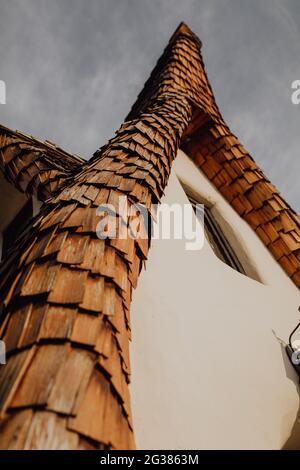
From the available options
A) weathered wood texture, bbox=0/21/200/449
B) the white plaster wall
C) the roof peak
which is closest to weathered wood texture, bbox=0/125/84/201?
weathered wood texture, bbox=0/21/200/449

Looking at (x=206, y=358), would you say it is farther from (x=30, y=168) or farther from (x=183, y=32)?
(x=183, y=32)

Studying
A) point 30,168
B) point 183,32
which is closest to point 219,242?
point 30,168

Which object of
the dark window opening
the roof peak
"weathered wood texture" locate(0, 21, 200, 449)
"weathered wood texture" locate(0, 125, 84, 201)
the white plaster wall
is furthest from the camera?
the roof peak

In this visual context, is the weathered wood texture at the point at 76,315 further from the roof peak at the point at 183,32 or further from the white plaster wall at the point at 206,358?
the roof peak at the point at 183,32

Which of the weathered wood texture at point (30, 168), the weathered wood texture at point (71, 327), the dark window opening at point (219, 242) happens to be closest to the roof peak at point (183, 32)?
the dark window opening at point (219, 242)

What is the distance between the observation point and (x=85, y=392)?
0.74m

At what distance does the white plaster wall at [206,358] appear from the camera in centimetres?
146

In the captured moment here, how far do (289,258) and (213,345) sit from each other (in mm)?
2286

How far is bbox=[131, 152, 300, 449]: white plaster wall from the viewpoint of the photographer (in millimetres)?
1460

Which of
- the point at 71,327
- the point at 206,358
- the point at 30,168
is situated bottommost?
the point at 206,358

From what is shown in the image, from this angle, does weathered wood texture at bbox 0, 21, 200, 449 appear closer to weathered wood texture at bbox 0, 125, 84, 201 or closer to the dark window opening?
weathered wood texture at bbox 0, 125, 84, 201

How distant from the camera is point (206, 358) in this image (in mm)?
1894
